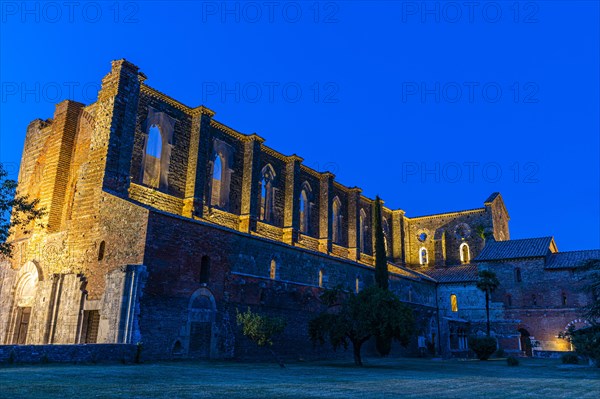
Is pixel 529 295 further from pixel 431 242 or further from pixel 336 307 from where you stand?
pixel 336 307

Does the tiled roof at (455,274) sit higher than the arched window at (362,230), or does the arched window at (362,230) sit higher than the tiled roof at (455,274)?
the arched window at (362,230)

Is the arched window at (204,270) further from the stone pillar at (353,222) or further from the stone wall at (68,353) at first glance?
the stone pillar at (353,222)

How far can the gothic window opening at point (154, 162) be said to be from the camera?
27.4m

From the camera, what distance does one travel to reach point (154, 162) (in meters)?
27.9

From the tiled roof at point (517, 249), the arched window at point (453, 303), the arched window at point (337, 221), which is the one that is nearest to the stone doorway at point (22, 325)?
the arched window at point (337, 221)

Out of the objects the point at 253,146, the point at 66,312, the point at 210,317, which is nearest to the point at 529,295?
the point at 253,146

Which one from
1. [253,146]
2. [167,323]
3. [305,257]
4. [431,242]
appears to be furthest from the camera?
[431,242]

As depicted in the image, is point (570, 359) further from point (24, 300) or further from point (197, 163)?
point (24, 300)

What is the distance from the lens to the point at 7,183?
2009 centimetres

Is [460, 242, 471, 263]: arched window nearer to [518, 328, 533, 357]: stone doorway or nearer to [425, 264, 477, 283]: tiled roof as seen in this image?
[425, 264, 477, 283]: tiled roof

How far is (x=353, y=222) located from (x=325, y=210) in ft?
15.1

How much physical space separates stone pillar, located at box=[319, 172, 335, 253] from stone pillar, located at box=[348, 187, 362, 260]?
393 centimetres

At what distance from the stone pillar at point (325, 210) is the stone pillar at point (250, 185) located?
Result: 7.57 m

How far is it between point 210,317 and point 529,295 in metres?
31.0
